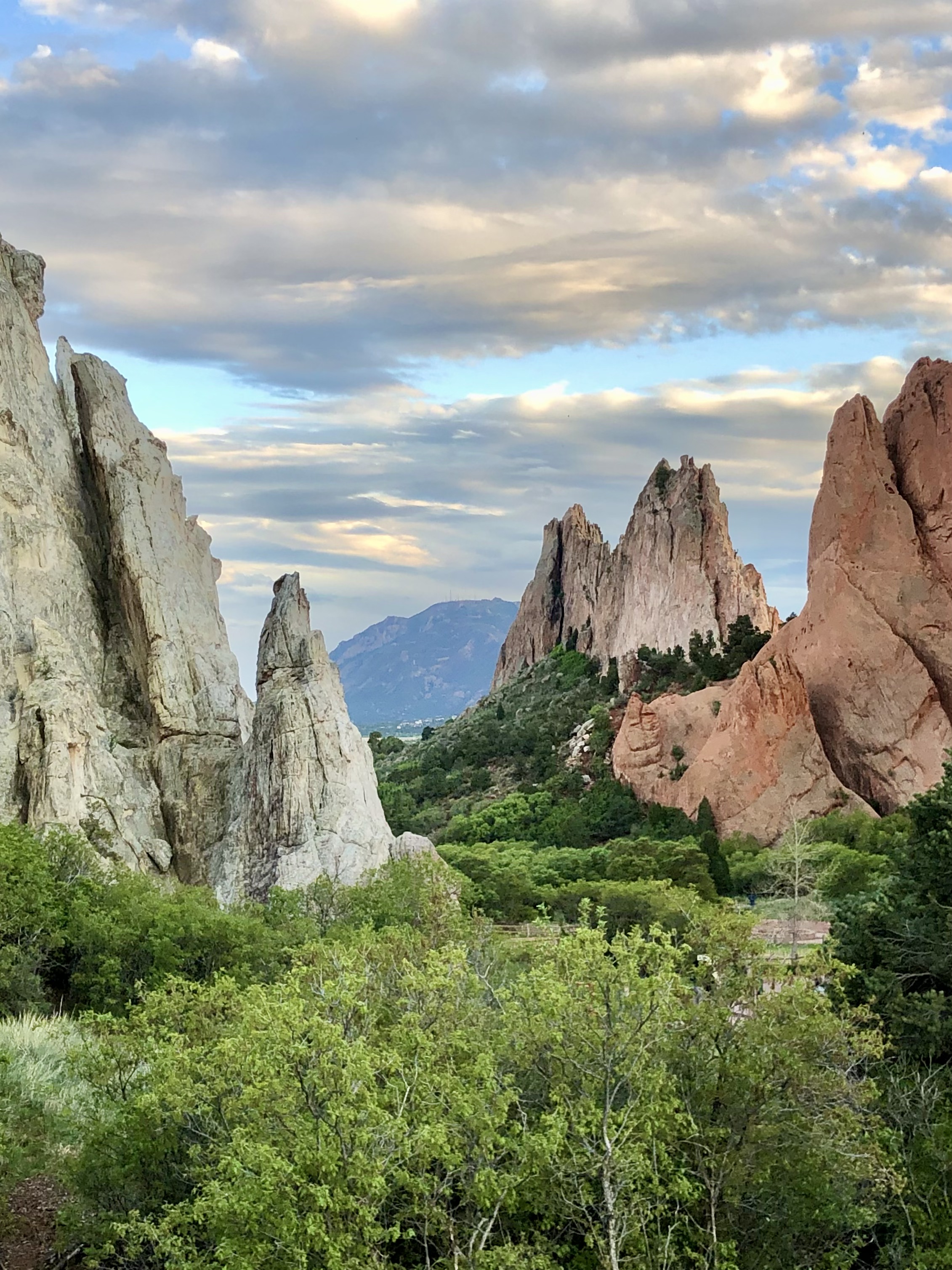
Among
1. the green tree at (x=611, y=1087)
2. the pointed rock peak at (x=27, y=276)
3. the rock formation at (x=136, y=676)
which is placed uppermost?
the pointed rock peak at (x=27, y=276)

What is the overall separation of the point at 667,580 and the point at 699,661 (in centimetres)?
1941

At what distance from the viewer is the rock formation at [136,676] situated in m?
37.7

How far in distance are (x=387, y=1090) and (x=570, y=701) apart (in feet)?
317

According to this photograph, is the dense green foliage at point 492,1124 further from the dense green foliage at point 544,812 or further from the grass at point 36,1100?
the dense green foliage at point 544,812

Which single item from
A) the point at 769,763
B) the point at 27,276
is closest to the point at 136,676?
the point at 27,276

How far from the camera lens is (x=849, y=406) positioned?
7575 cm

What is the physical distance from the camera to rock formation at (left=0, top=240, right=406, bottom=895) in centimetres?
3769

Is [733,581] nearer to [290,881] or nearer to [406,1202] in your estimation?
[290,881]

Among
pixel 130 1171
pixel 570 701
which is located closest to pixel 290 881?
pixel 130 1171

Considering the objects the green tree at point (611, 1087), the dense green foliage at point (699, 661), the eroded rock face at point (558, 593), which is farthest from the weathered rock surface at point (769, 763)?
the eroded rock face at point (558, 593)

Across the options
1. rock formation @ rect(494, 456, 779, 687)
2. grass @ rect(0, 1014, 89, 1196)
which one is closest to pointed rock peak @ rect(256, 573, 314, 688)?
grass @ rect(0, 1014, 89, 1196)

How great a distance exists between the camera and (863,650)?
71500 millimetres

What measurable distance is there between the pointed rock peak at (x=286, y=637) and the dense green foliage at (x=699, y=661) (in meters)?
48.8

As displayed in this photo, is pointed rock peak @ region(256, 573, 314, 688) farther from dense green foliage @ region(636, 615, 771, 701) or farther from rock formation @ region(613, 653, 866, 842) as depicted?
dense green foliage @ region(636, 615, 771, 701)
